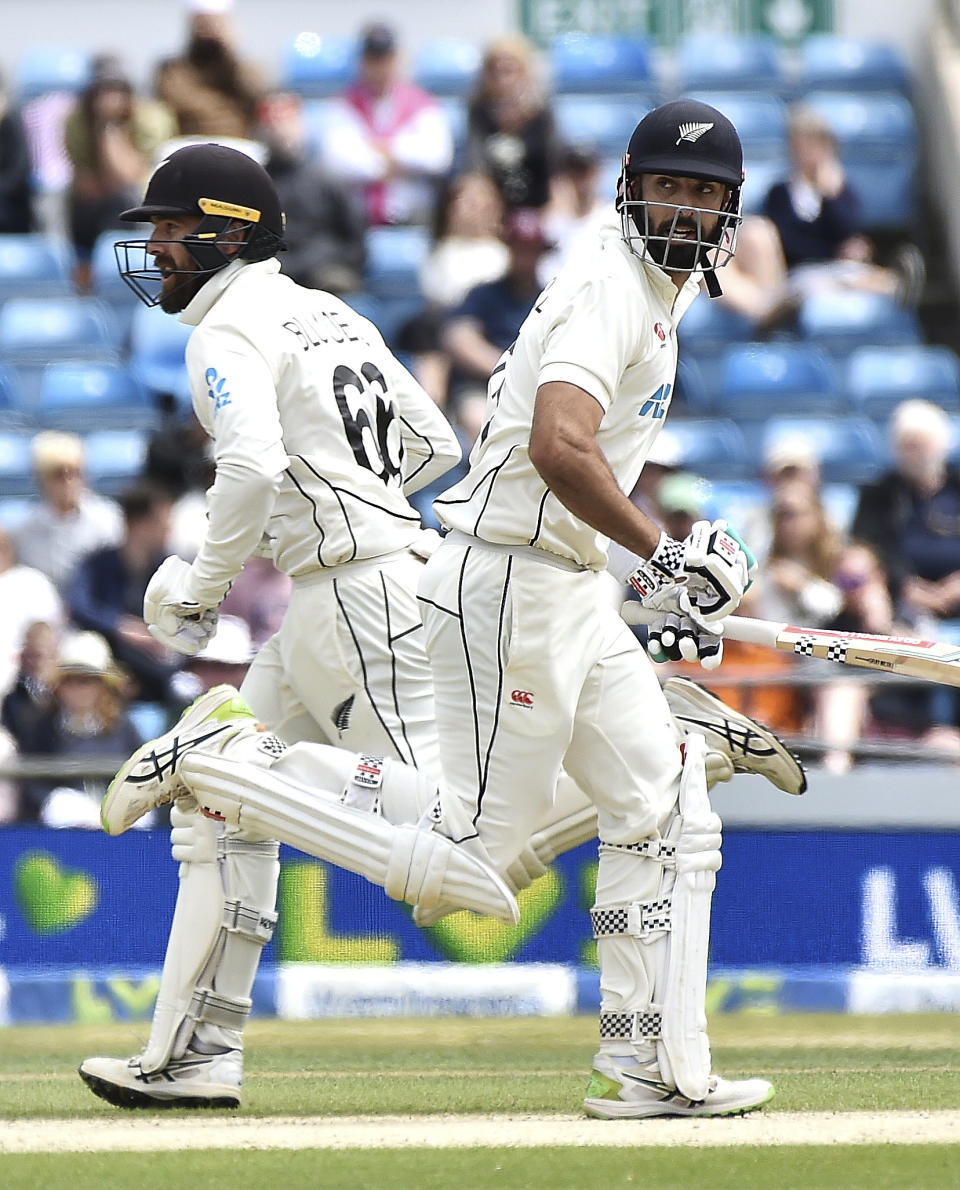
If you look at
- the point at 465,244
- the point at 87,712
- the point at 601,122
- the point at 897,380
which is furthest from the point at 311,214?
the point at 87,712

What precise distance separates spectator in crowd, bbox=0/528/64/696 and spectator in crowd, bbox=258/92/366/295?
2228 millimetres

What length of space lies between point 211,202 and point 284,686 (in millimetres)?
1117

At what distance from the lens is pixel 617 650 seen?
4.31 meters

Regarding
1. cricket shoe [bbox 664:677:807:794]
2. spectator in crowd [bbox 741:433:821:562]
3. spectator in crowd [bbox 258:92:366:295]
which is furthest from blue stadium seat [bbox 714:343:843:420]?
cricket shoe [bbox 664:677:807:794]

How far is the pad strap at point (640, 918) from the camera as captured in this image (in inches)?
166

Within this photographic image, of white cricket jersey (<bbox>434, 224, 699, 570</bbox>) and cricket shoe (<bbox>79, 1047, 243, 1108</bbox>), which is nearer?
white cricket jersey (<bbox>434, 224, 699, 570</bbox>)

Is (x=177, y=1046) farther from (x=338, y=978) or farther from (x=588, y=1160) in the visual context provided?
(x=338, y=978)

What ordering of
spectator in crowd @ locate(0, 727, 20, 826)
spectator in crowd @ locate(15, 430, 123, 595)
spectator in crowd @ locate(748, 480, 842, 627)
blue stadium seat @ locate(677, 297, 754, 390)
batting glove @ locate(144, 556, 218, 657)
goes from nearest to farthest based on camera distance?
1. batting glove @ locate(144, 556, 218, 657)
2. spectator in crowd @ locate(0, 727, 20, 826)
3. spectator in crowd @ locate(748, 480, 842, 627)
4. spectator in crowd @ locate(15, 430, 123, 595)
5. blue stadium seat @ locate(677, 297, 754, 390)

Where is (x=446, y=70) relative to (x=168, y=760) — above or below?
above

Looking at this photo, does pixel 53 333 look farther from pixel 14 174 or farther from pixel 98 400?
pixel 14 174

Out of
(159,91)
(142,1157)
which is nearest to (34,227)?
(159,91)

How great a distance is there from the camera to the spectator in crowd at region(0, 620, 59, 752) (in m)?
7.39

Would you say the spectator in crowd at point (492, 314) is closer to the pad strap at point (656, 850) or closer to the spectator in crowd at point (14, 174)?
the spectator in crowd at point (14, 174)

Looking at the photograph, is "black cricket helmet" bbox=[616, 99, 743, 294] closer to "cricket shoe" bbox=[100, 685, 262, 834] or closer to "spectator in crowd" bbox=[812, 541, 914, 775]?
"cricket shoe" bbox=[100, 685, 262, 834]
